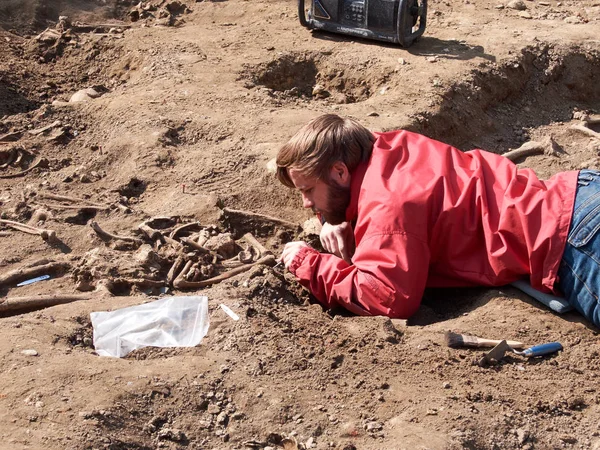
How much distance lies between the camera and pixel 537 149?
20.5ft

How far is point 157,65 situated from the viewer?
23.2 ft

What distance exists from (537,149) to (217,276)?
2.81m

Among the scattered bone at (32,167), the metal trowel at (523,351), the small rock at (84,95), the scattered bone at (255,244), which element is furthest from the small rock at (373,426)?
the small rock at (84,95)

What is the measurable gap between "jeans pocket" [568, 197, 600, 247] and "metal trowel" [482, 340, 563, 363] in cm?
46

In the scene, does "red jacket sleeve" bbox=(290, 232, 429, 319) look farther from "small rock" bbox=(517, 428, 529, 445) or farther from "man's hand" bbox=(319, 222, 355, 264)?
"small rock" bbox=(517, 428, 529, 445)

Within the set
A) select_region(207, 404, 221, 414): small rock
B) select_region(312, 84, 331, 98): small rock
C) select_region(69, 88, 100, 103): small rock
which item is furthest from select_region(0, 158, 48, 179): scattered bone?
select_region(207, 404, 221, 414): small rock

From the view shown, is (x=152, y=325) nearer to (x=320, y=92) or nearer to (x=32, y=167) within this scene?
(x=32, y=167)

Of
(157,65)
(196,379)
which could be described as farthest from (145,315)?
(157,65)

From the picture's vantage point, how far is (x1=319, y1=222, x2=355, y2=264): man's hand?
15.3 feet

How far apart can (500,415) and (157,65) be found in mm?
4578

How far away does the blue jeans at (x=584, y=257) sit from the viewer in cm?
387

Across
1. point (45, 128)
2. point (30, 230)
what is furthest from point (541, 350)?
point (45, 128)

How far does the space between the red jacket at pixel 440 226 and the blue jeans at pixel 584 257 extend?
4 centimetres

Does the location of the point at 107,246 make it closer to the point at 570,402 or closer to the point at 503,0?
the point at 570,402
